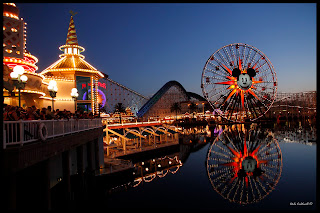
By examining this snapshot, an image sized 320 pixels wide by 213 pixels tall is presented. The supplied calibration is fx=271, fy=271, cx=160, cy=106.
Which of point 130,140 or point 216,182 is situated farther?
point 130,140

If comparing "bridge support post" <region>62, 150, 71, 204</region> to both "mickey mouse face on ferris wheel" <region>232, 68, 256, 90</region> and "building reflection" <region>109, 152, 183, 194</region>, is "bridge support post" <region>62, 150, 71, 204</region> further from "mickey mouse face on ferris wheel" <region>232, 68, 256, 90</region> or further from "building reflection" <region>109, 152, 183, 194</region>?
"mickey mouse face on ferris wheel" <region>232, 68, 256, 90</region>

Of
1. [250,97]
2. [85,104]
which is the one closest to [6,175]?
[85,104]

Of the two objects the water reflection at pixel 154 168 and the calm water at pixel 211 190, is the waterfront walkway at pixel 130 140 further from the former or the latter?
the calm water at pixel 211 190

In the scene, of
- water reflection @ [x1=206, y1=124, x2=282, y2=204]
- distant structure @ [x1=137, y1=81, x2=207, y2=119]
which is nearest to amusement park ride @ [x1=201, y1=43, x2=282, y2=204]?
water reflection @ [x1=206, y1=124, x2=282, y2=204]

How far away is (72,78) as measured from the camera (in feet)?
76.9

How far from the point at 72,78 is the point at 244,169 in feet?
55.7

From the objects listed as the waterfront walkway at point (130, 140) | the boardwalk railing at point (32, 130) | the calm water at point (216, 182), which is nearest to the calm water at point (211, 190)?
the calm water at point (216, 182)

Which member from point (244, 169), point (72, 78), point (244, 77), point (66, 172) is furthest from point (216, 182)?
point (244, 77)

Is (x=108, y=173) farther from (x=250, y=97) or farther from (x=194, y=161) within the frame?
(x=250, y=97)

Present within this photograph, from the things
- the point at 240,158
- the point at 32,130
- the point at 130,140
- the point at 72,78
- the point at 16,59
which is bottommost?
the point at 240,158

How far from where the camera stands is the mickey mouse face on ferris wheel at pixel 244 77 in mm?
48906

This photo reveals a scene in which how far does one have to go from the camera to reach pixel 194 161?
28.5m

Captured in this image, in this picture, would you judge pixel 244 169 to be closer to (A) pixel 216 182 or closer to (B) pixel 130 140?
Result: (A) pixel 216 182

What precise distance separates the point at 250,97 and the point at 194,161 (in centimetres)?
2856
